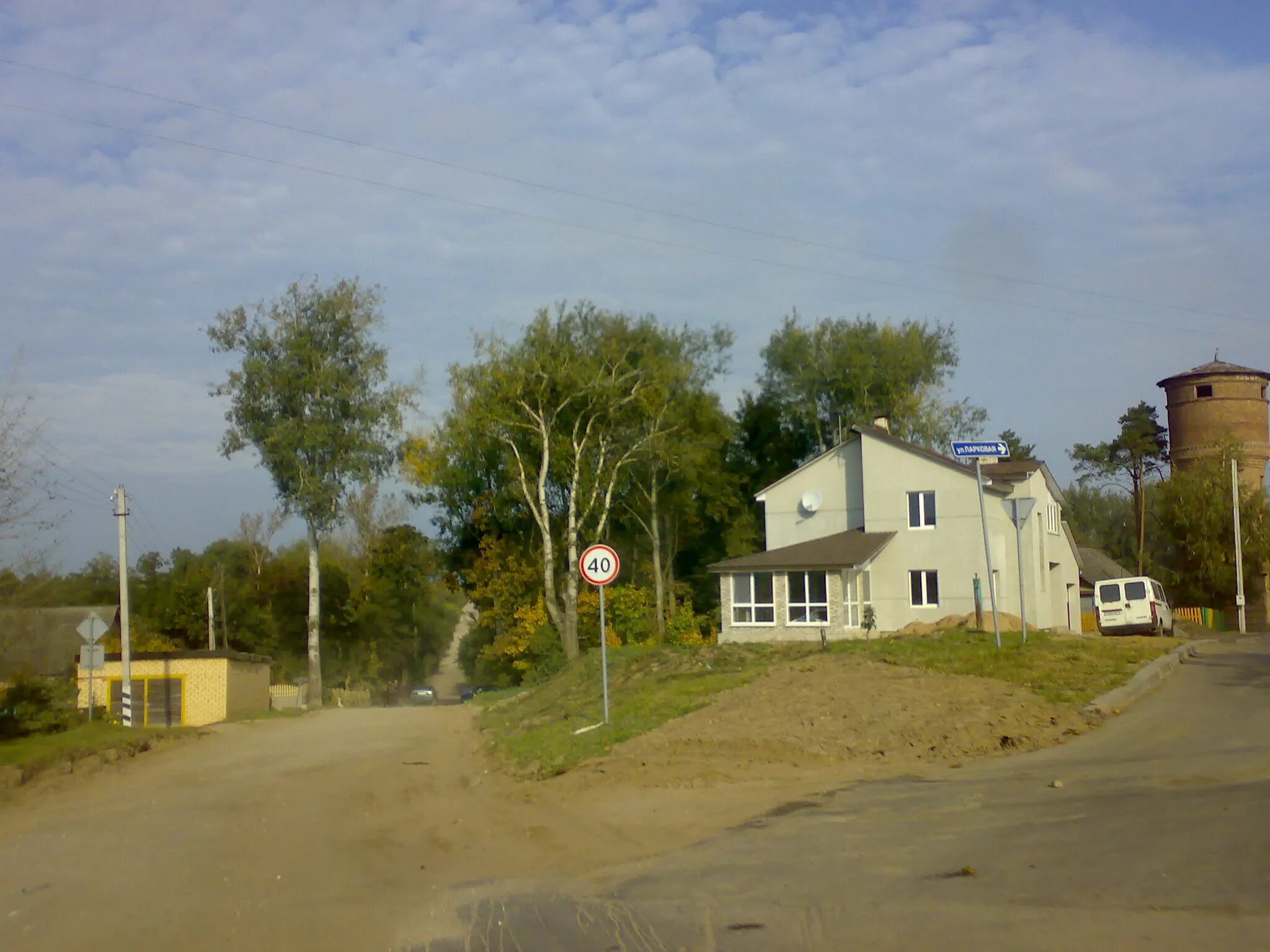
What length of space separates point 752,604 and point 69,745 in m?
23.2

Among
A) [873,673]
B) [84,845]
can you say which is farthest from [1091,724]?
[84,845]

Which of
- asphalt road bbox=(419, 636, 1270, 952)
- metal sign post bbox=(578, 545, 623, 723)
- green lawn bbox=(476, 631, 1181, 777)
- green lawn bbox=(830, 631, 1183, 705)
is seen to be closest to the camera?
asphalt road bbox=(419, 636, 1270, 952)

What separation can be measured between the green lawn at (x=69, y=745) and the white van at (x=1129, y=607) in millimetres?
28115

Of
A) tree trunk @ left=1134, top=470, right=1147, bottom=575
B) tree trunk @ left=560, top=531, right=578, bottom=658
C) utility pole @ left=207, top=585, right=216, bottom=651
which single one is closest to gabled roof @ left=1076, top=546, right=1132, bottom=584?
tree trunk @ left=1134, top=470, right=1147, bottom=575

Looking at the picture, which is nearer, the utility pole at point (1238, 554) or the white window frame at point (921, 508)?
the white window frame at point (921, 508)

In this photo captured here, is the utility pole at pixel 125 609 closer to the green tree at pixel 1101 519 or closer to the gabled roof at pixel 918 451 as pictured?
the gabled roof at pixel 918 451

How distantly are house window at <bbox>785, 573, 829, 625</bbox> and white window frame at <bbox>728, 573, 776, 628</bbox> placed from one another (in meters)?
0.61

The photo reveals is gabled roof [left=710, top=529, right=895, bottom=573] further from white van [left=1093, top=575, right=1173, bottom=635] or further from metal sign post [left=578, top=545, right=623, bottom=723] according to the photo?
metal sign post [left=578, top=545, right=623, bottom=723]

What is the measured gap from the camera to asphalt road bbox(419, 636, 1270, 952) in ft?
21.9

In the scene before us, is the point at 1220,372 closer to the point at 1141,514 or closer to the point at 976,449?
the point at 1141,514

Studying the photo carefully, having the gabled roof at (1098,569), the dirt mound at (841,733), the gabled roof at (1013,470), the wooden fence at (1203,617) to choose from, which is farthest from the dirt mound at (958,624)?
the gabled roof at (1098,569)

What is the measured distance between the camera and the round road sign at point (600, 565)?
18.2 m

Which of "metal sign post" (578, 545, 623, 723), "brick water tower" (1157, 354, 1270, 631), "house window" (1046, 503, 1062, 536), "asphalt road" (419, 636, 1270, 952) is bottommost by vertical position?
"asphalt road" (419, 636, 1270, 952)

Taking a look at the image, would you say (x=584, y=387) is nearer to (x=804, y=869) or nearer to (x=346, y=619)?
(x=346, y=619)
